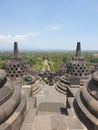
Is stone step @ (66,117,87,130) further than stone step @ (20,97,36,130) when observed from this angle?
No

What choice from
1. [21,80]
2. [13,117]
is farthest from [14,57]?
[13,117]

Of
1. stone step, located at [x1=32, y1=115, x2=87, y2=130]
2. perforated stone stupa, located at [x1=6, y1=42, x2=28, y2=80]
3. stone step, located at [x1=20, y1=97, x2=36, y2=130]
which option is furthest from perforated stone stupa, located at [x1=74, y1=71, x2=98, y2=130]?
perforated stone stupa, located at [x1=6, y1=42, x2=28, y2=80]

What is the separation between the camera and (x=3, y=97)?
889 cm

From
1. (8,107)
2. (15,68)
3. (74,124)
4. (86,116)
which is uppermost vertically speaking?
(15,68)

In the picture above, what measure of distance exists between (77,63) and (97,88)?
16199 millimetres

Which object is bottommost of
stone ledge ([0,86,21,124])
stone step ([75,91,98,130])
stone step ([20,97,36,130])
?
stone step ([20,97,36,130])

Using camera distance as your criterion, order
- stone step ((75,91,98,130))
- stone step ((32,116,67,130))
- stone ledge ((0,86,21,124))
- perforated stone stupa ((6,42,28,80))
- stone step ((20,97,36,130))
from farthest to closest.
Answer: perforated stone stupa ((6,42,28,80)) < stone step ((20,97,36,130)) < stone step ((32,116,67,130)) < stone step ((75,91,98,130)) < stone ledge ((0,86,21,124))

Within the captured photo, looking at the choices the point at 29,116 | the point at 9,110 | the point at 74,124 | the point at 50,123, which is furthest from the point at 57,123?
the point at 9,110

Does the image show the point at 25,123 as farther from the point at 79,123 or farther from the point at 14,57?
the point at 14,57

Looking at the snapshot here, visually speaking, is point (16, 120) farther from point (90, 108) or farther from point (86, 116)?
point (90, 108)

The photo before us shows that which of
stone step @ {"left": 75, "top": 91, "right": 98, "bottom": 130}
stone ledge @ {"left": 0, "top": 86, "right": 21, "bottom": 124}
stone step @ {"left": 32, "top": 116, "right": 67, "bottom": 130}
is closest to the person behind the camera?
stone ledge @ {"left": 0, "top": 86, "right": 21, "bottom": 124}

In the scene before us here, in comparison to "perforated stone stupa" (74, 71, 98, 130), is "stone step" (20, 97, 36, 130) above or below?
below

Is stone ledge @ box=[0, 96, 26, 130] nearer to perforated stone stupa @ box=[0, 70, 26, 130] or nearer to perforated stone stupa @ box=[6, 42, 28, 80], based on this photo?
perforated stone stupa @ box=[0, 70, 26, 130]

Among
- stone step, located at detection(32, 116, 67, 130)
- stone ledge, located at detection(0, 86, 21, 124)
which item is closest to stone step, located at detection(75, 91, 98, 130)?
stone step, located at detection(32, 116, 67, 130)
